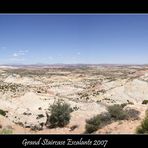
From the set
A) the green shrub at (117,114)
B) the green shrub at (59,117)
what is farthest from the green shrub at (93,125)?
the green shrub at (59,117)

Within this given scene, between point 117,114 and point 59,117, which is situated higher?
point 117,114

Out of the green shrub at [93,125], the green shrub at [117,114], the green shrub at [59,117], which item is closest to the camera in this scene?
the green shrub at [93,125]

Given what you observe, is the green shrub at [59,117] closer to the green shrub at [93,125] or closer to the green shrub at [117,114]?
the green shrub at [117,114]

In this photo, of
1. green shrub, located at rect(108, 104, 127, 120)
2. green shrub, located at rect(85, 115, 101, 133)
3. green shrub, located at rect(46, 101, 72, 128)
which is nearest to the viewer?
green shrub, located at rect(85, 115, 101, 133)

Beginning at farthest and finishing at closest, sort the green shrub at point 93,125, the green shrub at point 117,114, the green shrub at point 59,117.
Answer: the green shrub at point 59,117, the green shrub at point 117,114, the green shrub at point 93,125

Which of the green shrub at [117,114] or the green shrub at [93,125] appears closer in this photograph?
the green shrub at [93,125]

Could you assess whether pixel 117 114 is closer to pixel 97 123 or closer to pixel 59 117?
pixel 97 123

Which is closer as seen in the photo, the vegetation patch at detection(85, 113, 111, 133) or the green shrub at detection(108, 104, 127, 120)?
the vegetation patch at detection(85, 113, 111, 133)

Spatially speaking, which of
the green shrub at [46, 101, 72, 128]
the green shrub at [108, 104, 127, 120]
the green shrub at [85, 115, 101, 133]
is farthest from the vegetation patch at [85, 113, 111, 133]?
the green shrub at [46, 101, 72, 128]

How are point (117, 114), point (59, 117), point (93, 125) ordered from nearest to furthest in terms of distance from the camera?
point (93, 125) < point (117, 114) < point (59, 117)

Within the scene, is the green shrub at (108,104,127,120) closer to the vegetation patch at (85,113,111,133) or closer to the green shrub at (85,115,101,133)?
the vegetation patch at (85,113,111,133)

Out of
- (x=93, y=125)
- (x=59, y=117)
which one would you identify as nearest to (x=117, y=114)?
(x=93, y=125)

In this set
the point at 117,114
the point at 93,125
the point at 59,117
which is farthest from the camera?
the point at 59,117
